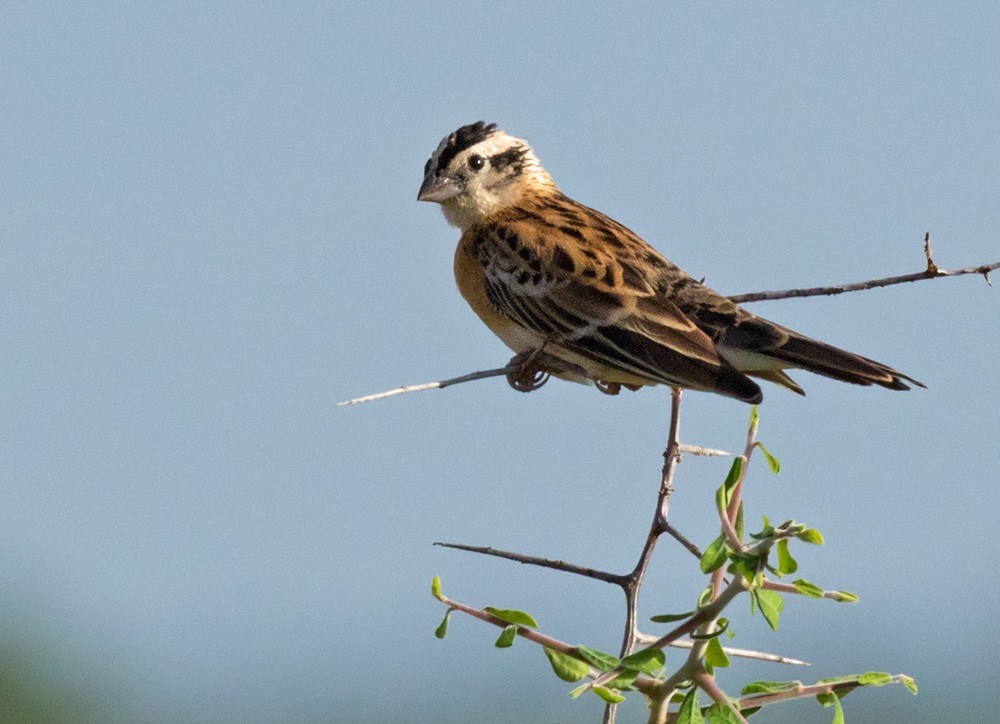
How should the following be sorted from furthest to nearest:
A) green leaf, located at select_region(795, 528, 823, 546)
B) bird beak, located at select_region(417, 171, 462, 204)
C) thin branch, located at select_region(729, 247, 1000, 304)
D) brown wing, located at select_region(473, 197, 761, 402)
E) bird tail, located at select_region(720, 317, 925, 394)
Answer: bird beak, located at select_region(417, 171, 462, 204)
brown wing, located at select_region(473, 197, 761, 402)
bird tail, located at select_region(720, 317, 925, 394)
thin branch, located at select_region(729, 247, 1000, 304)
green leaf, located at select_region(795, 528, 823, 546)

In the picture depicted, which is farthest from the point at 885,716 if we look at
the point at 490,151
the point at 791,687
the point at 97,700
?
the point at 791,687

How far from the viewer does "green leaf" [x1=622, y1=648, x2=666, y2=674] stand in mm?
2758

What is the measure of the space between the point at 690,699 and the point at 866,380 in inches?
120

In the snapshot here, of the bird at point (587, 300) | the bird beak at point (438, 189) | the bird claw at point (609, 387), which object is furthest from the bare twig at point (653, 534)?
the bird beak at point (438, 189)

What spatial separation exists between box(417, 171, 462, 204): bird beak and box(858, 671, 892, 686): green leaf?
17.3ft

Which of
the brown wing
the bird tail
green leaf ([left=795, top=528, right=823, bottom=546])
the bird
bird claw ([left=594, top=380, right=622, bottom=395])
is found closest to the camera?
green leaf ([left=795, top=528, right=823, bottom=546])

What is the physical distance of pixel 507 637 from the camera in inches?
111

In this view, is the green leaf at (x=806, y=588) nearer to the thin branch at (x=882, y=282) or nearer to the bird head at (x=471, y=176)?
the thin branch at (x=882, y=282)

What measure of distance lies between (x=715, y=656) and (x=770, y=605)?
14 centimetres

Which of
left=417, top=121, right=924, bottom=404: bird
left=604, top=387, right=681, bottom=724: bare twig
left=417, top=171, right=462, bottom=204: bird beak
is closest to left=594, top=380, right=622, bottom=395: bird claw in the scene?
left=417, top=121, right=924, bottom=404: bird

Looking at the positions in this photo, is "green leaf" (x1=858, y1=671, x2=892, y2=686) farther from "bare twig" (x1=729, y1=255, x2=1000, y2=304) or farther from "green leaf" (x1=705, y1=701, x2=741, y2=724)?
"bare twig" (x1=729, y1=255, x2=1000, y2=304)

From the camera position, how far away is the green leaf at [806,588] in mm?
2691

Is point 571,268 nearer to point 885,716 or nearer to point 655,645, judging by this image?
point 655,645

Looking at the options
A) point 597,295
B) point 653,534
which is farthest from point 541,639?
point 597,295
